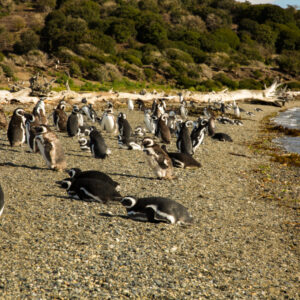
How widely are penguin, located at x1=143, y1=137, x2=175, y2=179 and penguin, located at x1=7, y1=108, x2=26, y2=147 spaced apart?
472cm

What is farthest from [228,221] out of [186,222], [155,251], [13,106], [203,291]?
[13,106]

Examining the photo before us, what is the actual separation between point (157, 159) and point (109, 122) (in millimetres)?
7310

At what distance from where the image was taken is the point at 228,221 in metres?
6.82

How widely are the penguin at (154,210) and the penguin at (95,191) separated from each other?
0.77 metres

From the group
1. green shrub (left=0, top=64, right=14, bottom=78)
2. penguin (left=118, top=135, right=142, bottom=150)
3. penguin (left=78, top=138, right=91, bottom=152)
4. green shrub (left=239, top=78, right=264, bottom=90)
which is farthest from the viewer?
green shrub (left=239, top=78, right=264, bottom=90)

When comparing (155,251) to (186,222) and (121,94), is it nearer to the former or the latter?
(186,222)

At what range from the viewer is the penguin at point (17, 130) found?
37.8 feet

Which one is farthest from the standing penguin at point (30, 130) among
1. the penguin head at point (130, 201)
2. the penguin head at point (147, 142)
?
the penguin head at point (130, 201)

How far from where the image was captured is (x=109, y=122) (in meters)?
15.8

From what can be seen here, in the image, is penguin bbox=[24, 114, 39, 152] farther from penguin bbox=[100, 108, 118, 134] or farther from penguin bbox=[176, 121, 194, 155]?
penguin bbox=[100, 108, 118, 134]

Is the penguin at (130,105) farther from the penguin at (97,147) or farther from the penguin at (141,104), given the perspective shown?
the penguin at (97,147)

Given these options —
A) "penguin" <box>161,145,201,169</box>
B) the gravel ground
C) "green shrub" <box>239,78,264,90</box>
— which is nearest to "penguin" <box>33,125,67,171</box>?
the gravel ground

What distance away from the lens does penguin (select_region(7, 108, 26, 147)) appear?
11531 mm

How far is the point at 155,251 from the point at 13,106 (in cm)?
1805
